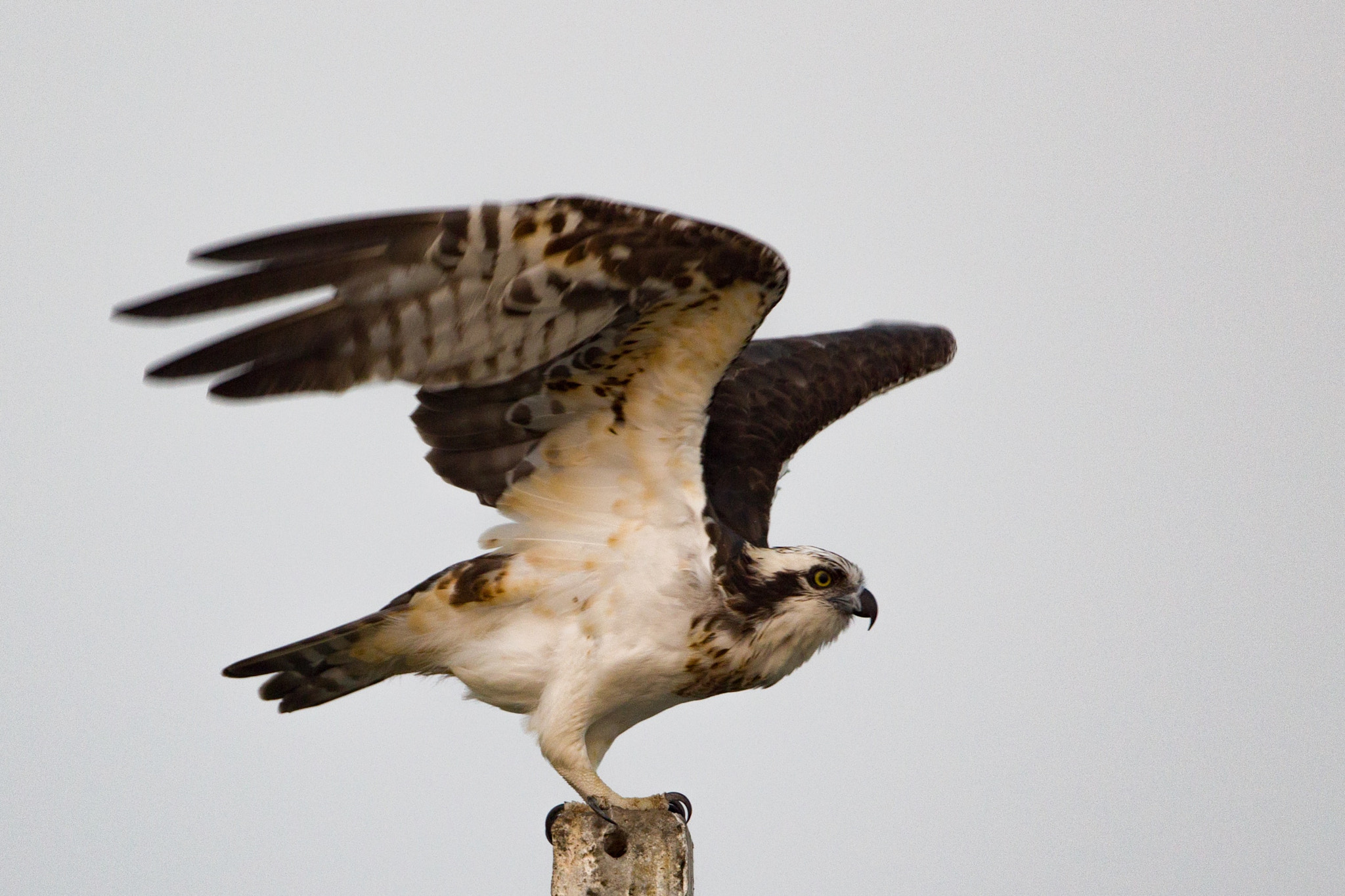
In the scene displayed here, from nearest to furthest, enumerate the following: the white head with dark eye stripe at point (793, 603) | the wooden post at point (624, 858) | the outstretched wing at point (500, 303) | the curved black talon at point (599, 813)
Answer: the outstretched wing at point (500, 303) < the wooden post at point (624, 858) < the curved black talon at point (599, 813) < the white head with dark eye stripe at point (793, 603)

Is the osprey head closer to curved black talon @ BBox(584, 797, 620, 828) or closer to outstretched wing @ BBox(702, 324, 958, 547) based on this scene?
outstretched wing @ BBox(702, 324, 958, 547)

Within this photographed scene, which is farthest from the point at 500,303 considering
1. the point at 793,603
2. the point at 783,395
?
the point at 783,395

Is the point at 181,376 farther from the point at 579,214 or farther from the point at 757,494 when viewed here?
the point at 757,494

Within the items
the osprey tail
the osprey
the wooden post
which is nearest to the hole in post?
the wooden post

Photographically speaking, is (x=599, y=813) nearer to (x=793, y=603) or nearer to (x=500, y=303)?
(x=793, y=603)

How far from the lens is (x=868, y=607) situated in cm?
702

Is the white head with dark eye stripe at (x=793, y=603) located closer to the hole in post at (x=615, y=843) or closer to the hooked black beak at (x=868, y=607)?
the hooked black beak at (x=868, y=607)

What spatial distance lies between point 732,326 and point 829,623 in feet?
4.84

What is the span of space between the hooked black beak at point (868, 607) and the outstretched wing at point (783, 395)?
631mm

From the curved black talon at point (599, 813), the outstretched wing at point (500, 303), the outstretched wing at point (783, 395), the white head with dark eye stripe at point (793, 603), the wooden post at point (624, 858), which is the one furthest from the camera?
the outstretched wing at point (783, 395)

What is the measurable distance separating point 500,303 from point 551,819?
2065 mm

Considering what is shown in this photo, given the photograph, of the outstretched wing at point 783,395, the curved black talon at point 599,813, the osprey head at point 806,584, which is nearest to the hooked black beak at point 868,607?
the osprey head at point 806,584

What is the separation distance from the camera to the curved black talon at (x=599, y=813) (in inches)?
235

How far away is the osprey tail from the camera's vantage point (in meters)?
6.93
